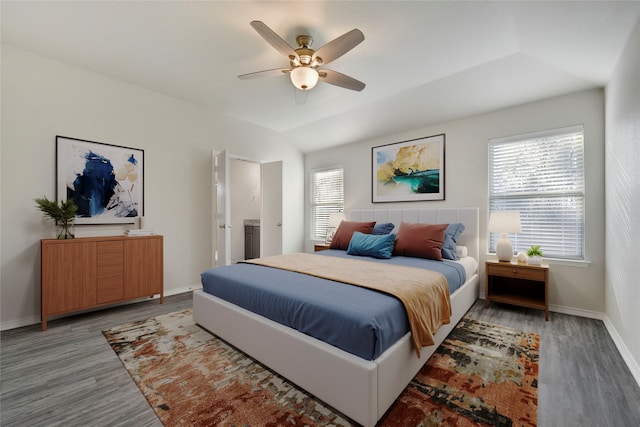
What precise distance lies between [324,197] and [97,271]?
3648 millimetres

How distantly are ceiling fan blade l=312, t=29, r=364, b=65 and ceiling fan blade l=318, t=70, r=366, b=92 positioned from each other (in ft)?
0.44

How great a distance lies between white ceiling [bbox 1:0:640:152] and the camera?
6.84 ft

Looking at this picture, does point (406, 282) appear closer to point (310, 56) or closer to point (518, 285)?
point (310, 56)

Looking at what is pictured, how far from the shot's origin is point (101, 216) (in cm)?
319

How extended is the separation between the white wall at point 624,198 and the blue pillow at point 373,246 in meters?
1.88

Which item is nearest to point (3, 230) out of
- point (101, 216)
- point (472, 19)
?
point (101, 216)

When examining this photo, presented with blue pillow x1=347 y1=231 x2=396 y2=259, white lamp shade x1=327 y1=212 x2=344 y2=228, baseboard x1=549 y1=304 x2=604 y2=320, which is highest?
white lamp shade x1=327 y1=212 x2=344 y2=228

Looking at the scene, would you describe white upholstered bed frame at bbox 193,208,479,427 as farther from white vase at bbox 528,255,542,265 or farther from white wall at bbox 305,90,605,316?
white wall at bbox 305,90,605,316

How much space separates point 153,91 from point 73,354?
3.09 m

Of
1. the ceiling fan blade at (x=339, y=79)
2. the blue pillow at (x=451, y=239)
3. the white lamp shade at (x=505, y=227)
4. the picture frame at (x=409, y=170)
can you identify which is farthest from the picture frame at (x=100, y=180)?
the white lamp shade at (x=505, y=227)

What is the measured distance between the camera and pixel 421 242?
313 centimetres

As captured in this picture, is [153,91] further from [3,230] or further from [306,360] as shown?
[306,360]

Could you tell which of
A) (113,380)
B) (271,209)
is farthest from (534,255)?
(113,380)

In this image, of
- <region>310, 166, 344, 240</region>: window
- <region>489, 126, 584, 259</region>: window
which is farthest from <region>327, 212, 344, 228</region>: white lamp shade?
<region>489, 126, 584, 259</region>: window
